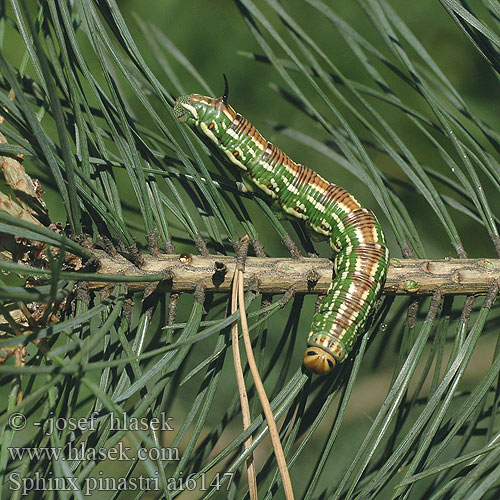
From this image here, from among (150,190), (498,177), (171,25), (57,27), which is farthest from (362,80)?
(57,27)

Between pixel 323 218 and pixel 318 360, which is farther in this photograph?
pixel 323 218

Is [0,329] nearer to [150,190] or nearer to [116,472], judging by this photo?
[150,190]

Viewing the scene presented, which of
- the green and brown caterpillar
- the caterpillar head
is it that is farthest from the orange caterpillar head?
the caterpillar head

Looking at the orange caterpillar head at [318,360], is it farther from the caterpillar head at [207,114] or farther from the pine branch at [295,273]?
the caterpillar head at [207,114]

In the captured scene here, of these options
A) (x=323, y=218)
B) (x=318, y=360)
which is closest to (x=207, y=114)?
(x=323, y=218)

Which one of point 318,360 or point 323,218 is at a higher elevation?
point 323,218

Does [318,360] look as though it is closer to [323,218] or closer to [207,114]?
[323,218]
